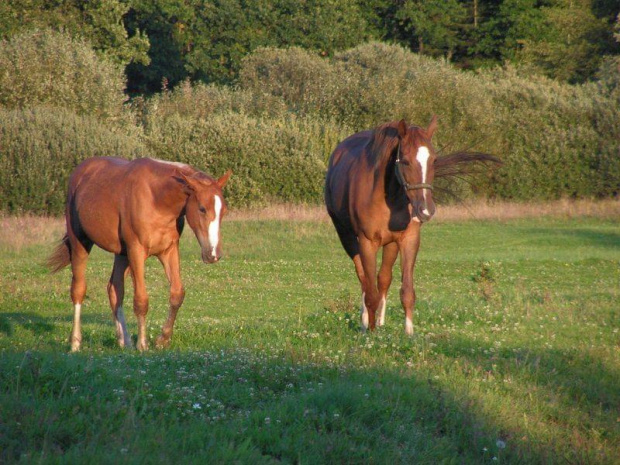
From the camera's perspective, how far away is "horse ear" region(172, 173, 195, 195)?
428 inches

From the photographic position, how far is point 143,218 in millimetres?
11281

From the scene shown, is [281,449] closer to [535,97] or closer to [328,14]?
[535,97]

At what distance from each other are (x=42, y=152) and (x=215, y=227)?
28777 mm

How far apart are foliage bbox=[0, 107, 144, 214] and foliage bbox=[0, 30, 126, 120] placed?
292 centimetres

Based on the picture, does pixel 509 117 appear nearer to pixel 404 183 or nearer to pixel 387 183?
pixel 387 183

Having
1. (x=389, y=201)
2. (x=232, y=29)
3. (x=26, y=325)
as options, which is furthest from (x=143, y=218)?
(x=232, y=29)

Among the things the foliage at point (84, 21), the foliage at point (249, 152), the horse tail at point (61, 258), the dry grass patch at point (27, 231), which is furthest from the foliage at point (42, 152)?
the horse tail at point (61, 258)

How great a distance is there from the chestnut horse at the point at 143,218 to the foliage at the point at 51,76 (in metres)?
31.1

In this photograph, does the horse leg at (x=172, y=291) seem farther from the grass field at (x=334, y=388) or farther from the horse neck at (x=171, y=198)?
the horse neck at (x=171, y=198)

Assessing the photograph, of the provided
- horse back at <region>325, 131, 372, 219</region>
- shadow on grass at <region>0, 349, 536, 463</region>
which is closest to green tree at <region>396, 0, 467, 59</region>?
horse back at <region>325, 131, 372, 219</region>

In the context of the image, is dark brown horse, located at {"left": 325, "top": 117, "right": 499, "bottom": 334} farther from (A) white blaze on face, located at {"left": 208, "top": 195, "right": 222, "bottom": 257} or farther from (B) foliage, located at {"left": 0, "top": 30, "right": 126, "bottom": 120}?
(B) foliage, located at {"left": 0, "top": 30, "right": 126, "bottom": 120}

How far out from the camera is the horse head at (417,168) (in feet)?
35.4

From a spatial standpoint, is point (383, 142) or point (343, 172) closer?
point (383, 142)

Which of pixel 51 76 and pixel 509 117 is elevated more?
pixel 51 76
